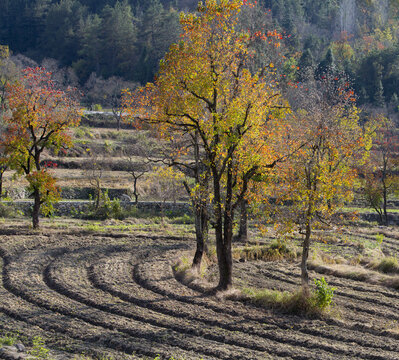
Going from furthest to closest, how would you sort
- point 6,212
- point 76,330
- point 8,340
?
point 6,212, point 76,330, point 8,340

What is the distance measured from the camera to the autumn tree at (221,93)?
1944 cm

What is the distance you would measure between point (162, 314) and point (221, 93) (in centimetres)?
841

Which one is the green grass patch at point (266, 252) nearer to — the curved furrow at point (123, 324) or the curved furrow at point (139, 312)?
the curved furrow at point (139, 312)

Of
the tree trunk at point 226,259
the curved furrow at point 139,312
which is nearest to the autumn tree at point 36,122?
the curved furrow at point 139,312

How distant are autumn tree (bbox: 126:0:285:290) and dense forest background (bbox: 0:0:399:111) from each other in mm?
54640

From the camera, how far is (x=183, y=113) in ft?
66.6

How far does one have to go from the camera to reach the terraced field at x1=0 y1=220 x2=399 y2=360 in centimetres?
1552

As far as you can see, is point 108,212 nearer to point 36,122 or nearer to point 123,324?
point 36,122

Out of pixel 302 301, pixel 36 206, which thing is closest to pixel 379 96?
pixel 36 206

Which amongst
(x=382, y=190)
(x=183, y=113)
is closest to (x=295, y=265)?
(x=183, y=113)

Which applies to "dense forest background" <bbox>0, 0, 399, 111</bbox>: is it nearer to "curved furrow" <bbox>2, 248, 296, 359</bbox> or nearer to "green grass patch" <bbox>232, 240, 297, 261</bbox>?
"green grass patch" <bbox>232, 240, 297, 261</bbox>

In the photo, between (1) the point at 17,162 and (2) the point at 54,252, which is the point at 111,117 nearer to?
(1) the point at 17,162

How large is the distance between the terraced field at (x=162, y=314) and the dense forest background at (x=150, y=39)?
53.1 metres

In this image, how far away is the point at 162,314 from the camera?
18.4m
